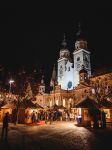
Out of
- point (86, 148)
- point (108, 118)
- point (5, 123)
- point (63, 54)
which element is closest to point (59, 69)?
point (63, 54)

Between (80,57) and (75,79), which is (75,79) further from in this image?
(80,57)

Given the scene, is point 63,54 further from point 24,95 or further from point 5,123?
point 5,123

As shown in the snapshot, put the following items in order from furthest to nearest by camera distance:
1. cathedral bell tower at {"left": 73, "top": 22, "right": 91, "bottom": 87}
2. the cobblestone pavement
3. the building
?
cathedral bell tower at {"left": 73, "top": 22, "right": 91, "bottom": 87}, the building, the cobblestone pavement

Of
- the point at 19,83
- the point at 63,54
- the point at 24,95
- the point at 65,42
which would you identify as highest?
the point at 65,42

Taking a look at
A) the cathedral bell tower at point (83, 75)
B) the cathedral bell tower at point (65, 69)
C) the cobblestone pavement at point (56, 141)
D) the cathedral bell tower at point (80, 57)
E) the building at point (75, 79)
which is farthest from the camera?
the cathedral bell tower at point (65, 69)

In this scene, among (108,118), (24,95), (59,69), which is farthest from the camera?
(59,69)

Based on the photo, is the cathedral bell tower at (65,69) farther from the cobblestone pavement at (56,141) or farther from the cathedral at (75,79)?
the cobblestone pavement at (56,141)

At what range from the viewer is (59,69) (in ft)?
267

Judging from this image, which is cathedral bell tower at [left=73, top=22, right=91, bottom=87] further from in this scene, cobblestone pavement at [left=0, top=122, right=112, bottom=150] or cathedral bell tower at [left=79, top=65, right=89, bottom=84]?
cobblestone pavement at [left=0, top=122, right=112, bottom=150]

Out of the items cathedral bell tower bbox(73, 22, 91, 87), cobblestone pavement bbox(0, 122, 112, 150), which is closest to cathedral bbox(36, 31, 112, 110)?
cathedral bell tower bbox(73, 22, 91, 87)

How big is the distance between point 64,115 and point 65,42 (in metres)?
46.9

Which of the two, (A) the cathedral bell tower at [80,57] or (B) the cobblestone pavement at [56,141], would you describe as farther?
(A) the cathedral bell tower at [80,57]

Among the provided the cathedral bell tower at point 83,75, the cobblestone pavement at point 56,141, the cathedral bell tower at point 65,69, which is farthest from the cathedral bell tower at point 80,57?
the cobblestone pavement at point 56,141

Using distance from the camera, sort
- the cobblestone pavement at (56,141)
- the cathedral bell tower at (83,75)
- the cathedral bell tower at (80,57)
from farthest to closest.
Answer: the cathedral bell tower at (80,57), the cathedral bell tower at (83,75), the cobblestone pavement at (56,141)
